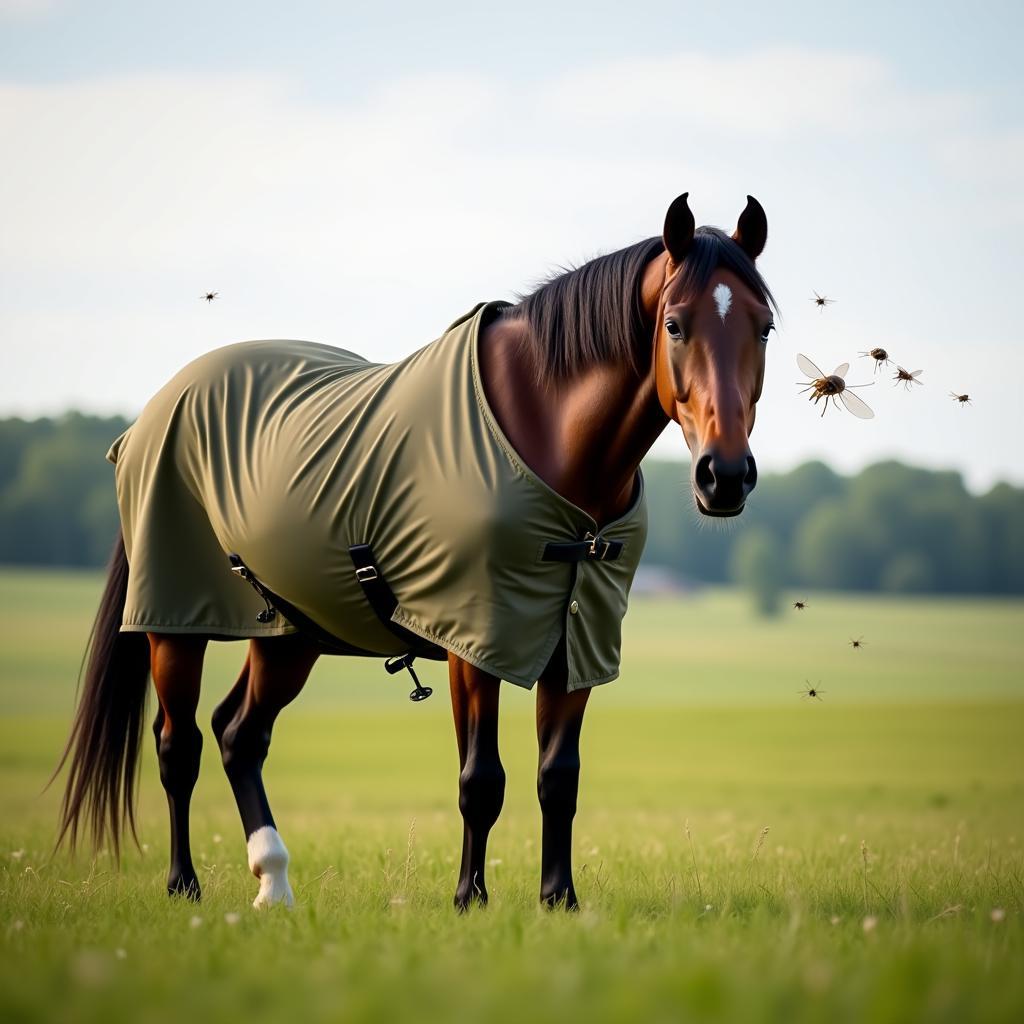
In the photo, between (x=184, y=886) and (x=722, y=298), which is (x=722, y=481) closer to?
(x=722, y=298)

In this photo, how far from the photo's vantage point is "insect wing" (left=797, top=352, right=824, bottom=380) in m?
4.78

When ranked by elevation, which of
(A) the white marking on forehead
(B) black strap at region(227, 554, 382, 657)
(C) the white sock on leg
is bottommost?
(C) the white sock on leg

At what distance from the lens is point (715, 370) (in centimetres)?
406

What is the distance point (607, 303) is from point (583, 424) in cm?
48

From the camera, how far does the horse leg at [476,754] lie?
453 cm

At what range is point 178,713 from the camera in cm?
588

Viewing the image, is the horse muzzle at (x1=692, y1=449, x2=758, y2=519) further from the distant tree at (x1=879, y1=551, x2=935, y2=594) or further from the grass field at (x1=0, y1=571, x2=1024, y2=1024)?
the distant tree at (x1=879, y1=551, x2=935, y2=594)

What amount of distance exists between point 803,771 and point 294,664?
13.3 m

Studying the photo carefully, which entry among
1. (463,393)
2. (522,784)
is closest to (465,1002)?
(463,393)

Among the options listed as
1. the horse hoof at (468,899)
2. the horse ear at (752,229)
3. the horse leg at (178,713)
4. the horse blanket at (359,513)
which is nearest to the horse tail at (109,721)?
the horse leg at (178,713)

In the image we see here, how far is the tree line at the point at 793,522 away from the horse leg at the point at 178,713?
32749 millimetres

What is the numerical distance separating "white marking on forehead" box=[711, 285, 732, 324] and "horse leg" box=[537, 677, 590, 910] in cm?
157

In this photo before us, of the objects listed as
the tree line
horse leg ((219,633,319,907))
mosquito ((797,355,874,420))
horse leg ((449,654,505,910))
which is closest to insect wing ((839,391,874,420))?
mosquito ((797,355,874,420))

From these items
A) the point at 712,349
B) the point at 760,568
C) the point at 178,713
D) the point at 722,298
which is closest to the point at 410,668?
the point at 178,713
